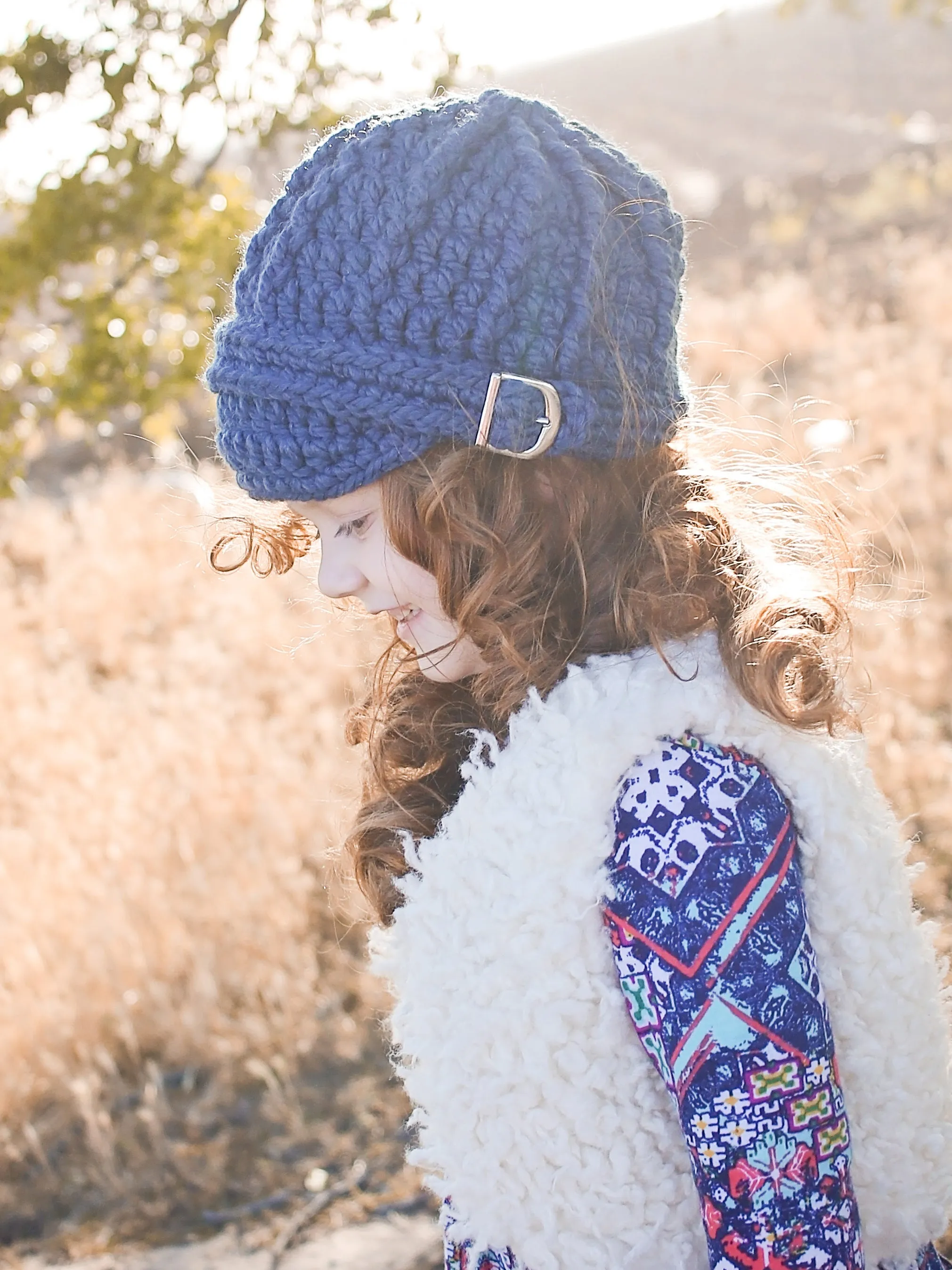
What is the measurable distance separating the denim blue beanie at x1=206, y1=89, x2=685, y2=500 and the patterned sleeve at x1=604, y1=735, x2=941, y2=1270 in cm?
50

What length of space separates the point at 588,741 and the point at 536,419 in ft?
1.24

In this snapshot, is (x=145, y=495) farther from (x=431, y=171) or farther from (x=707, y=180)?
(x=707, y=180)

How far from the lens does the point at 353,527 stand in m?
1.50

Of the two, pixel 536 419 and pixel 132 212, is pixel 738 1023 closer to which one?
pixel 536 419

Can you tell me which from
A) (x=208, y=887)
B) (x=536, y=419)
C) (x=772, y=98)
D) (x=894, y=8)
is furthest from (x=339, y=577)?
(x=772, y=98)

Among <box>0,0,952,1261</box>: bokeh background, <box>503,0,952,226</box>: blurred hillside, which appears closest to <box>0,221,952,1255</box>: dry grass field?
<box>0,0,952,1261</box>: bokeh background

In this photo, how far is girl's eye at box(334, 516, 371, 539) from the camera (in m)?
1.48

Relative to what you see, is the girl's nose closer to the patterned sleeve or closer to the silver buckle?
the silver buckle

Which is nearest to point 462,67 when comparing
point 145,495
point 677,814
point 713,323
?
point 677,814

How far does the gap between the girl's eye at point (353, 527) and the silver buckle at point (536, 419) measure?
225 millimetres

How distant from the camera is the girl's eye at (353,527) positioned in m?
1.48

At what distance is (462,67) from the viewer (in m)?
3.67

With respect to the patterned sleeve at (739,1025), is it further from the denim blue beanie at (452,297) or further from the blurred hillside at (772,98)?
the blurred hillside at (772,98)

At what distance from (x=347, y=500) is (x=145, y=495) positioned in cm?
758
